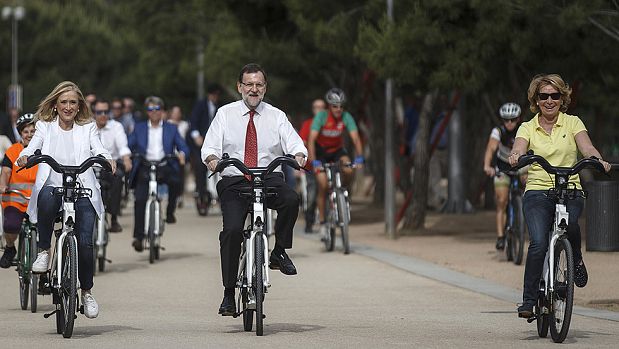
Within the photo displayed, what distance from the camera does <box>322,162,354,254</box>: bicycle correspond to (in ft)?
60.0

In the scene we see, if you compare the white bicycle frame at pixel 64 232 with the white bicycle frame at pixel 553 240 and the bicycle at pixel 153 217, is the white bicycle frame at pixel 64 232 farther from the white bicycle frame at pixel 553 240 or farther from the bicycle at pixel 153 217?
the bicycle at pixel 153 217

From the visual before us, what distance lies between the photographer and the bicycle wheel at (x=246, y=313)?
10.4 meters

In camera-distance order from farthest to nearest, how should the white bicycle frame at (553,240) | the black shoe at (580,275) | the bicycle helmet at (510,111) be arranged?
the bicycle helmet at (510,111) → the black shoe at (580,275) → the white bicycle frame at (553,240)

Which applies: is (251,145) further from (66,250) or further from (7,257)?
(7,257)

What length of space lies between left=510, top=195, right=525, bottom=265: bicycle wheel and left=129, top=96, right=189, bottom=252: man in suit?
3683 millimetres

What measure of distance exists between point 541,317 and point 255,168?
2121 mm

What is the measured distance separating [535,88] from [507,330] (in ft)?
5.54

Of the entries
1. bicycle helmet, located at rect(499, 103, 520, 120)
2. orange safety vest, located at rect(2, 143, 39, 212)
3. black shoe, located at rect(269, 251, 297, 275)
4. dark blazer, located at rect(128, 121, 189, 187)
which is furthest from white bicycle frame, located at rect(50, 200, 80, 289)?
bicycle helmet, located at rect(499, 103, 520, 120)

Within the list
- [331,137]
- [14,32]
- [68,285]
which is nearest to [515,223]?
[331,137]

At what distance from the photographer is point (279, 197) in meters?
10.7

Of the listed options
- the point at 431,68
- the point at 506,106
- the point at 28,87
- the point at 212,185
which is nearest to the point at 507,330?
the point at 506,106

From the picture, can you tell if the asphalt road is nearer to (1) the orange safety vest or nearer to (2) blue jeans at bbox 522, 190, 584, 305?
(2) blue jeans at bbox 522, 190, 584, 305

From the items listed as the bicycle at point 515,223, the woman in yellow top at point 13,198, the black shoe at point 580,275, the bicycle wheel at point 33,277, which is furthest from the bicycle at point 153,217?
the black shoe at point 580,275

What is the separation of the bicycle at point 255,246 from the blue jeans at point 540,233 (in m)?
1.59
